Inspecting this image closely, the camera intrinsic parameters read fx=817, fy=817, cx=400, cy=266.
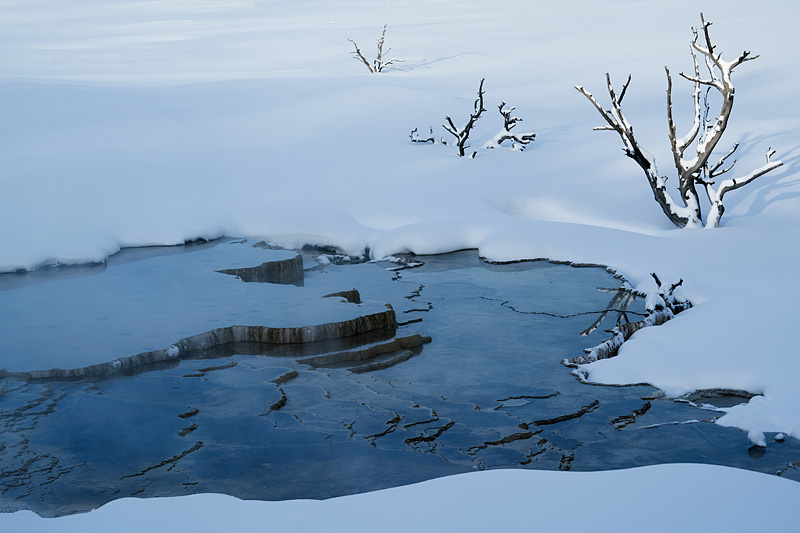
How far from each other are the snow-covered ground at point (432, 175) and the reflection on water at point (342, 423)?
17.3 inches

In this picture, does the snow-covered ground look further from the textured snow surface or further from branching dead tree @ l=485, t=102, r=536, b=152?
branching dead tree @ l=485, t=102, r=536, b=152

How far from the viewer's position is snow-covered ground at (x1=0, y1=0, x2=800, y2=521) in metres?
6.30

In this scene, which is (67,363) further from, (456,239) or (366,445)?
(456,239)

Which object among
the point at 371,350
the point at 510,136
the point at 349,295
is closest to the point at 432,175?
the point at 510,136

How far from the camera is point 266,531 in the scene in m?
2.88

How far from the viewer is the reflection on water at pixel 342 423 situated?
4.27 meters

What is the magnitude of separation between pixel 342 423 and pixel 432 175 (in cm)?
719

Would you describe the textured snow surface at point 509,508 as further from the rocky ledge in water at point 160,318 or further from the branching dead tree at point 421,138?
the branching dead tree at point 421,138

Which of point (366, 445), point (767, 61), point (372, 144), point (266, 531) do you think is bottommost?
point (366, 445)

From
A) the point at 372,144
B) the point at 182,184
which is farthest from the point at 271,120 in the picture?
the point at 182,184

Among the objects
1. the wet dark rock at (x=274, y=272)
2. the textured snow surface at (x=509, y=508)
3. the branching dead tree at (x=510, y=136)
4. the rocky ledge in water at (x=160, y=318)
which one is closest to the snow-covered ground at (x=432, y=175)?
the textured snow surface at (x=509, y=508)

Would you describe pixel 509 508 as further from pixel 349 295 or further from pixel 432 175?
pixel 432 175

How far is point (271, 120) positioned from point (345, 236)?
5.59 m

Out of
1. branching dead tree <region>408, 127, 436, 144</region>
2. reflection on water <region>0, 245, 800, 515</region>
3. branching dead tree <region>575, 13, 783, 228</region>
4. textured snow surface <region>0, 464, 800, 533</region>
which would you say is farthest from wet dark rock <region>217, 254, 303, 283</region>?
branching dead tree <region>408, 127, 436, 144</region>
